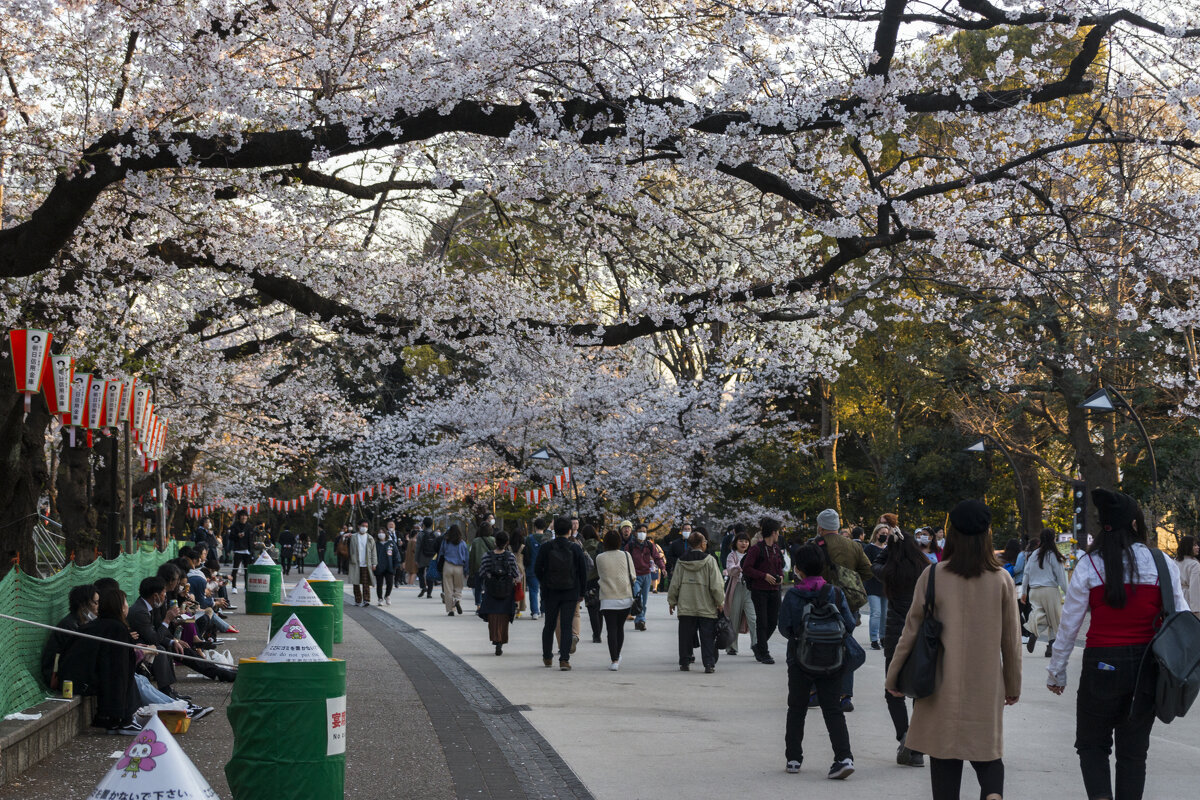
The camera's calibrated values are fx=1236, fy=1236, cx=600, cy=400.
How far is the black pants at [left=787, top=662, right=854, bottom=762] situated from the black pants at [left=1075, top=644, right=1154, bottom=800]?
5.71 ft

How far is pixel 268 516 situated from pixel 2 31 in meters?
54.7

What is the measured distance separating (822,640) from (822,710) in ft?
1.48

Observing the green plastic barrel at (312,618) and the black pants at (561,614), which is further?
the black pants at (561,614)

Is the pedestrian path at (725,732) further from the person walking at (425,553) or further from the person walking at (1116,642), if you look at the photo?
the person walking at (425,553)

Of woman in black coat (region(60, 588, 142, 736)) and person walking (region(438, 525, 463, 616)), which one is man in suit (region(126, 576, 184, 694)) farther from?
person walking (region(438, 525, 463, 616))

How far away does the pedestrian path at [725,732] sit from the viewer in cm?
757

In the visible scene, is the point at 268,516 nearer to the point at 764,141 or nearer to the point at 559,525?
the point at 559,525

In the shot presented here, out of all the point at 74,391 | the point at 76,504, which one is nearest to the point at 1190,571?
the point at 74,391

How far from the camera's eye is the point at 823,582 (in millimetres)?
8430

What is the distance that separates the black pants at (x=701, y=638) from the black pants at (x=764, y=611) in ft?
3.54

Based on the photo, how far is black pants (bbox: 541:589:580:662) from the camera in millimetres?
14086

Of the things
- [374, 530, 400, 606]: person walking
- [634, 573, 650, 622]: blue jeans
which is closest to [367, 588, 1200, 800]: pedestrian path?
[634, 573, 650, 622]: blue jeans

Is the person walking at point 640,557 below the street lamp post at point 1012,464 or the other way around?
below

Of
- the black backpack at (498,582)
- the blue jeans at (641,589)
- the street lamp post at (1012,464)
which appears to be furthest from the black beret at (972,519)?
the street lamp post at (1012,464)
